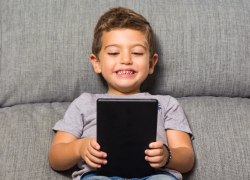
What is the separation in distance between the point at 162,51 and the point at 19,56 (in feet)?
2.17

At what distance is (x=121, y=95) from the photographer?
1.16m

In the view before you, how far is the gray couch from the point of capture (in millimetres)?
1138

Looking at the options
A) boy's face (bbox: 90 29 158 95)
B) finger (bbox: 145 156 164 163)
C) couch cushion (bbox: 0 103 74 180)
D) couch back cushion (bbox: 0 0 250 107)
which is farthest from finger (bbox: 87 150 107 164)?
couch back cushion (bbox: 0 0 250 107)

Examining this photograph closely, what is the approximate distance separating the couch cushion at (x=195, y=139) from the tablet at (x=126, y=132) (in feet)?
1.03

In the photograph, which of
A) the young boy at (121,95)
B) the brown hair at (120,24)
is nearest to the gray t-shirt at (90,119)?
the young boy at (121,95)

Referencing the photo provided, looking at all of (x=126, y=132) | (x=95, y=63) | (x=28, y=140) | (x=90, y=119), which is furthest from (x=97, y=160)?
(x=95, y=63)

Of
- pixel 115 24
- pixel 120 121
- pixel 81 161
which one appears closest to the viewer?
pixel 120 121

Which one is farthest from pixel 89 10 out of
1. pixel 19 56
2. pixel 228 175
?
pixel 228 175

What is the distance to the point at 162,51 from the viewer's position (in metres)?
1.26

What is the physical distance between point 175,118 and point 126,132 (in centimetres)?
38

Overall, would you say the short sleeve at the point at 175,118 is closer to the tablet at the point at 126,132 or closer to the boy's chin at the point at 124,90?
the boy's chin at the point at 124,90

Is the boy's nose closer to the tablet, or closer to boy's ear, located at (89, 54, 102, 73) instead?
boy's ear, located at (89, 54, 102, 73)

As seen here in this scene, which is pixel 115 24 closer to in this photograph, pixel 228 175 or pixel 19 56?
pixel 19 56

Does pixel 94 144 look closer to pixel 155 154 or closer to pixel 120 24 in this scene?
pixel 155 154
